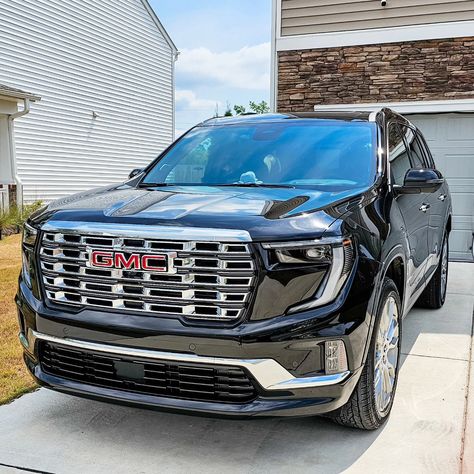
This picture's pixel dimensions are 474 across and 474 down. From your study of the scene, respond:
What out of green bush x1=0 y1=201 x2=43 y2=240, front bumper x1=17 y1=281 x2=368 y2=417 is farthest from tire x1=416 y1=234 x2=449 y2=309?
green bush x1=0 y1=201 x2=43 y2=240

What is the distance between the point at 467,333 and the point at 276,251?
3138mm

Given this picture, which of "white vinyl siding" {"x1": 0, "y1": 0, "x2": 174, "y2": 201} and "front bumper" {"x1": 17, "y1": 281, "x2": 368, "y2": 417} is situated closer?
"front bumper" {"x1": 17, "y1": 281, "x2": 368, "y2": 417}

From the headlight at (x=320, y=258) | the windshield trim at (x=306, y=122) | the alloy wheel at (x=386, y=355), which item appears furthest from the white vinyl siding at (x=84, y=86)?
the headlight at (x=320, y=258)

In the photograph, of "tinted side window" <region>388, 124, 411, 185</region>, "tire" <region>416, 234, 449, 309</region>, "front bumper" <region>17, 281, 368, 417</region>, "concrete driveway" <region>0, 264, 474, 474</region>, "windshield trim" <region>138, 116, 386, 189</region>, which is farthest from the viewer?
"tire" <region>416, 234, 449, 309</region>

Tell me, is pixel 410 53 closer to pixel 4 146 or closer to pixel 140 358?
pixel 140 358

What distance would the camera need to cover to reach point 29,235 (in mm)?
2961

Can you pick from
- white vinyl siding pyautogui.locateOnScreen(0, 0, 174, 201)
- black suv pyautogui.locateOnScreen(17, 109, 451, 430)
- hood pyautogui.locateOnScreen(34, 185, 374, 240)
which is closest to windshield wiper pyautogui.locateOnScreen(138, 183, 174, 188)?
hood pyautogui.locateOnScreen(34, 185, 374, 240)

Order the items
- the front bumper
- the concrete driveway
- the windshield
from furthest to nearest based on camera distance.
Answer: the windshield
the concrete driveway
the front bumper

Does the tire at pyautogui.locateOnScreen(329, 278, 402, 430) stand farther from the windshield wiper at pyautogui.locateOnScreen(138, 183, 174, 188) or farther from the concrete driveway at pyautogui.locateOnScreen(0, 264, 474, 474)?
the windshield wiper at pyautogui.locateOnScreen(138, 183, 174, 188)

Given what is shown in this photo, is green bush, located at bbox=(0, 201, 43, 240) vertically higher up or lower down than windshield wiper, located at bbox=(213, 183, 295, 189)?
lower down

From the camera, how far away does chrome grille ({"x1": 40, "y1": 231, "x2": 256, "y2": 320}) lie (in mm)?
2461

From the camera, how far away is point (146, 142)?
19875 millimetres

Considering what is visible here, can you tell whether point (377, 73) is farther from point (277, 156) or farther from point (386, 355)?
point (386, 355)

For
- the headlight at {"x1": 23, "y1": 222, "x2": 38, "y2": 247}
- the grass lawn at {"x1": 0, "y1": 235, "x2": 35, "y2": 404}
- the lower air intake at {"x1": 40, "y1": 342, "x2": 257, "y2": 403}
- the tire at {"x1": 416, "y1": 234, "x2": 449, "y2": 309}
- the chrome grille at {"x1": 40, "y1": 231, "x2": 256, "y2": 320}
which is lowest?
the grass lawn at {"x1": 0, "y1": 235, "x2": 35, "y2": 404}
